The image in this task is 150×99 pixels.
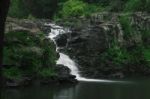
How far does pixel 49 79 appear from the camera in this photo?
4109 cm

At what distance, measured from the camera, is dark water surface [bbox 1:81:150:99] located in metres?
32.9

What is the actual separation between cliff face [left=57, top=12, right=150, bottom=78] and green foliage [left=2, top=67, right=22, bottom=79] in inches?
414

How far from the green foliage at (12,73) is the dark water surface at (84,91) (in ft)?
5.77

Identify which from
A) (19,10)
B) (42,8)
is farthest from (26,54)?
(19,10)

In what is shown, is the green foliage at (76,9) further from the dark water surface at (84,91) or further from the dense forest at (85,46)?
the dark water surface at (84,91)

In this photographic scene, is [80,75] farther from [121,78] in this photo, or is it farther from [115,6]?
[115,6]

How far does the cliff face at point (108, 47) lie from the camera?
5119 cm

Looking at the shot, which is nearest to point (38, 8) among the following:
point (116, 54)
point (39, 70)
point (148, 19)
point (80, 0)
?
point (80, 0)

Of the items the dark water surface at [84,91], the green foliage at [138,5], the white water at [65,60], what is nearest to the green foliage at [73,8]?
the green foliage at [138,5]

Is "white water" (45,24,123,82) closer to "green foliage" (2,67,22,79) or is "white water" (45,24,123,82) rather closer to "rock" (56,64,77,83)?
"rock" (56,64,77,83)

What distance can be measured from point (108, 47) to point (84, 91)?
1862cm

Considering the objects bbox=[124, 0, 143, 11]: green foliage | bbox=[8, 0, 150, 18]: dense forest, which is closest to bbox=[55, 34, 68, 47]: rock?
bbox=[8, 0, 150, 18]: dense forest

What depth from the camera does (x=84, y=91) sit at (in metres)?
35.9

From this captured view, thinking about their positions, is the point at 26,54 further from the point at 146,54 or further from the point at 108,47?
the point at 146,54
